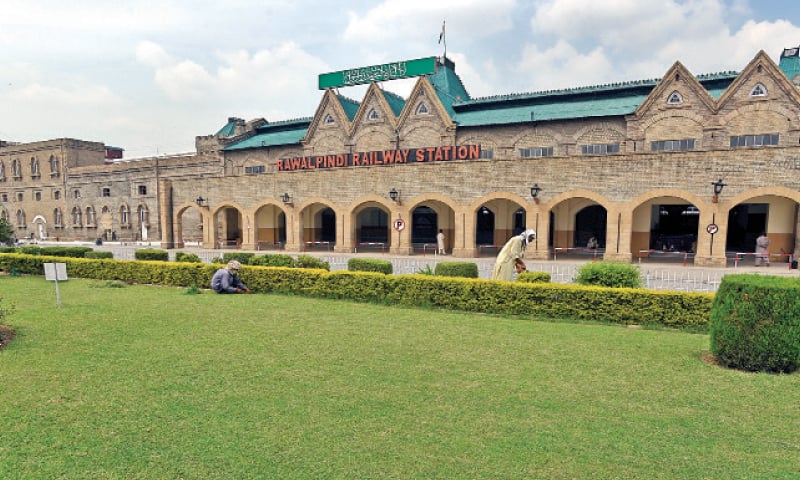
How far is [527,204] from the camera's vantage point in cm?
2352

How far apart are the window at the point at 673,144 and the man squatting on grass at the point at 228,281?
26192 millimetres

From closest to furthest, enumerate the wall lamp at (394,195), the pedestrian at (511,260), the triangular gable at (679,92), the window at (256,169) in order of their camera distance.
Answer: the pedestrian at (511,260) < the triangular gable at (679,92) < the wall lamp at (394,195) < the window at (256,169)

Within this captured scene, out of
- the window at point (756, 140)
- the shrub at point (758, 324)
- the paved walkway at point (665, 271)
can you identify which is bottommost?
the paved walkway at point (665, 271)

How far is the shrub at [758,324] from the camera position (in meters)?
6.29

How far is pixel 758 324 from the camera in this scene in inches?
253

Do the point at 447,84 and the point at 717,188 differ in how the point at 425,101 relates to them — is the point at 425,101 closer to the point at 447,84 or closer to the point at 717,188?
the point at 447,84

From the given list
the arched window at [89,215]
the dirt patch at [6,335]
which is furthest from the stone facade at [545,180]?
the dirt patch at [6,335]

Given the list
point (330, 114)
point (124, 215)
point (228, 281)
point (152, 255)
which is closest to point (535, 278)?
point (228, 281)

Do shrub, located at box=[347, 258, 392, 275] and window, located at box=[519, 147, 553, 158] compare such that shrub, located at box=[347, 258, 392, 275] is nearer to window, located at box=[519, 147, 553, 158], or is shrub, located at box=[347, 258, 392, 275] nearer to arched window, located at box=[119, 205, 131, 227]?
window, located at box=[519, 147, 553, 158]

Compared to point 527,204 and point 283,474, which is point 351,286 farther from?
point 527,204

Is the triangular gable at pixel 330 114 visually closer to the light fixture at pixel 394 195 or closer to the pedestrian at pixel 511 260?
the light fixture at pixel 394 195

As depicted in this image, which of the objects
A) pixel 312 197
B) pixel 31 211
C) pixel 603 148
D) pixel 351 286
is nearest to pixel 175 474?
pixel 351 286

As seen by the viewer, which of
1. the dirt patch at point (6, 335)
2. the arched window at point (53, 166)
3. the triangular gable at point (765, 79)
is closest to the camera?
the dirt patch at point (6, 335)

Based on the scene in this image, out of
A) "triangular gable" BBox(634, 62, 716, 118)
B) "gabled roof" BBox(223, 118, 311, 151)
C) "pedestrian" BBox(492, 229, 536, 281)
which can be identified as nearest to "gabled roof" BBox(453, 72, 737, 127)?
"triangular gable" BBox(634, 62, 716, 118)
